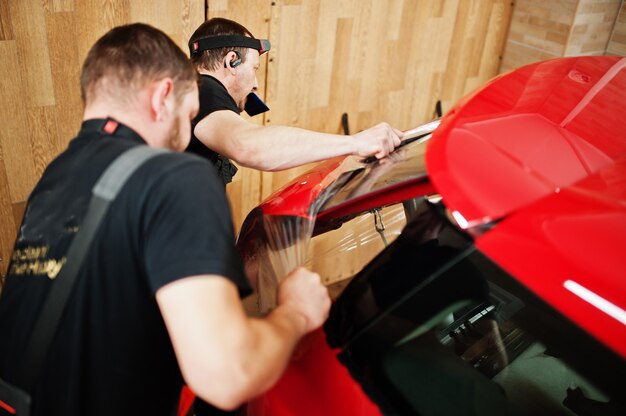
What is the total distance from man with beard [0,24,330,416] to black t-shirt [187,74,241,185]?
1.88 ft

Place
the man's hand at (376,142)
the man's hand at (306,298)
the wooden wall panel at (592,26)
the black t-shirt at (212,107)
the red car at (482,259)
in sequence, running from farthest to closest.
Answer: the wooden wall panel at (592,26)
the black t-shirt at (212,107)
the man's hand at (376,142)
the man's hand at (306,298)
the red car at (482,259)

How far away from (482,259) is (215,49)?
45.0 inches

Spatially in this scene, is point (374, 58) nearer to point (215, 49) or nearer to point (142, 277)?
point (215, 49)

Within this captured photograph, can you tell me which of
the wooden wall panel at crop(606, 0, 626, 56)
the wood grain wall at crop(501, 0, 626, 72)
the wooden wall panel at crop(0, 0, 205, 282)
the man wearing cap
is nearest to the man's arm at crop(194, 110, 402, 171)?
the man wearing cap

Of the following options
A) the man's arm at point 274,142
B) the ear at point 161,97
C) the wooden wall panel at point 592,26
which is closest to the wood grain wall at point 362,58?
the wooden wall panel at point 592,26

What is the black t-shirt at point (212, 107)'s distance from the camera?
1.82 metres

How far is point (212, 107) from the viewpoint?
1.81 meters

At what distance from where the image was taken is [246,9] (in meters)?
2.59

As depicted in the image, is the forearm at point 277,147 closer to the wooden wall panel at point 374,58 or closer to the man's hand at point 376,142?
the man's hand at point 376,142

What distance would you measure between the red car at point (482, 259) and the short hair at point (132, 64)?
0.47 metres

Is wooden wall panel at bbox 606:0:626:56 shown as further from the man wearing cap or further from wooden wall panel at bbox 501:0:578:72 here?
the man wearing cap

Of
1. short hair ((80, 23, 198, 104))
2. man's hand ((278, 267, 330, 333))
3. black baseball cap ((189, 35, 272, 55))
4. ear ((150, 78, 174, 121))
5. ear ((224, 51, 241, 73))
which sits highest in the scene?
short hair ((80, 23, 198, 104))

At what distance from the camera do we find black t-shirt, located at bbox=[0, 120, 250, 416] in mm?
971

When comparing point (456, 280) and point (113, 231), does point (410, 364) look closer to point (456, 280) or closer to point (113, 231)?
point (456, 280)
